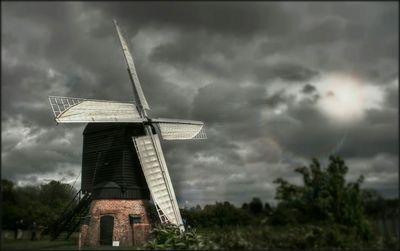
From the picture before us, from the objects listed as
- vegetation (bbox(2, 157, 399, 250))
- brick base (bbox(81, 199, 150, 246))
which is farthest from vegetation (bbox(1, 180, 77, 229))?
brick base (bbox(81, 199, 150, 246))

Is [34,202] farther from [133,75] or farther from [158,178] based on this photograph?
[133,75]

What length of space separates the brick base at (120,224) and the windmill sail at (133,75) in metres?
6.31

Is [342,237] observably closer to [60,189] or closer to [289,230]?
[289,230]

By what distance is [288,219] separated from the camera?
82.7 ft

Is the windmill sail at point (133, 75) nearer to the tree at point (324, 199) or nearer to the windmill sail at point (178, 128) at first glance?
the windmill sail at point (178, 128)

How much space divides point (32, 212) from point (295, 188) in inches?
673

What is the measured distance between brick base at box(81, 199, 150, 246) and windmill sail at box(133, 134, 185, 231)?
139 centimetres

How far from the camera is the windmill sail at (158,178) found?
24.3m

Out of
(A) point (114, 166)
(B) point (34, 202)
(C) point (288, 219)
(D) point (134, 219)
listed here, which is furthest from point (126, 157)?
(C) point (288, 219)

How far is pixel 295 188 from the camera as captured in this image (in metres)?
28.0

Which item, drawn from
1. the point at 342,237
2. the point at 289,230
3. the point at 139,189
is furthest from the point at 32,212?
the point at 342,237

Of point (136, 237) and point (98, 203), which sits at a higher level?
point (98, 203)

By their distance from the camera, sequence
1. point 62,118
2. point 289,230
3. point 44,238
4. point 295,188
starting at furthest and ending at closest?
point 295,188 < point 44,238 < point 289,230 < point 62,118

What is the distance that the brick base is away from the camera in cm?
2430
